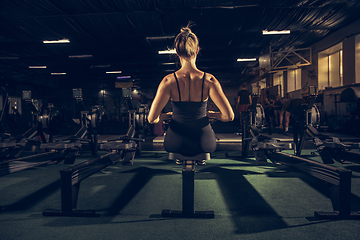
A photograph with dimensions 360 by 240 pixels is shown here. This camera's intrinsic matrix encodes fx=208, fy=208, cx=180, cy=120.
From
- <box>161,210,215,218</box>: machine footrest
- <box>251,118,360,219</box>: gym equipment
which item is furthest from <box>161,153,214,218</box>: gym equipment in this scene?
<box>251,118,360,219</box>: gym equipment

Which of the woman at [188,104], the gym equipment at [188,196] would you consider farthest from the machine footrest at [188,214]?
the woman at [188,104]

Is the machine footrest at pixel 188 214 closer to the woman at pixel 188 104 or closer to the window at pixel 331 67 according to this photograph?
the woman at pixel 188 104

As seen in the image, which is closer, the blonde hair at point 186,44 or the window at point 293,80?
the blonde hair at point 186,44

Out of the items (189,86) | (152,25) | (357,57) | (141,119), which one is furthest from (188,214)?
(357,57)

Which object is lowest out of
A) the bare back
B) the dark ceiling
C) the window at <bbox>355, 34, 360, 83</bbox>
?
the bare back

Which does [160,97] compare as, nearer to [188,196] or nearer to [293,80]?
[188,196]

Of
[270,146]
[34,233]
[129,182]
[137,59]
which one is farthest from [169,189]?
[137,59]

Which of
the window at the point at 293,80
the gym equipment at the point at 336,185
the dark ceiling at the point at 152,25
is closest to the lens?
the gym equipment at the point at 336,185

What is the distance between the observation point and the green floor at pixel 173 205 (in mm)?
1491

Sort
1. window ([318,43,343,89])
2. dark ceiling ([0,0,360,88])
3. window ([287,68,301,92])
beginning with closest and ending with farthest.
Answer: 1. dark ceiling ([0,0,360,88])
2. window ([318,43,343,89])
3. window ([287,68,301,92])

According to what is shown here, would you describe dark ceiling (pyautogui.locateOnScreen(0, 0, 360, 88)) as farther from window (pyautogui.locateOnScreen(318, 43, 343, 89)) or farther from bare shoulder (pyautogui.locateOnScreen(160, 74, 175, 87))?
bare shoulder (pyautogui.locateOnScreen(160, 74, 175, 87))

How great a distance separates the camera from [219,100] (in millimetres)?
1635

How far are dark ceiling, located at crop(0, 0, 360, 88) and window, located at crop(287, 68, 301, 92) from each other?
239 cm

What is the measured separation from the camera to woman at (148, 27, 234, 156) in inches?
61.3
